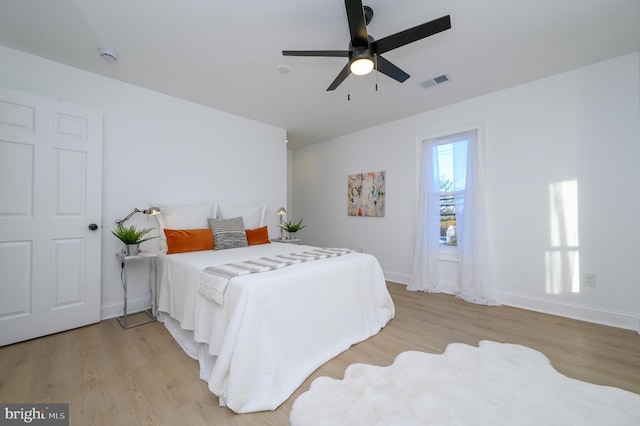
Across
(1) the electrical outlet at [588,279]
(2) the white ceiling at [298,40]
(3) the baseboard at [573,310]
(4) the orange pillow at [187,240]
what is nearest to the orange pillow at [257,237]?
(4) the orange pillow at [187,240]

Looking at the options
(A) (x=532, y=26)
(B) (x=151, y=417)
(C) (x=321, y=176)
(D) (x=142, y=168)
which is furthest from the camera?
(C) (x=321, y=176)

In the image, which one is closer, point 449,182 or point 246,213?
point 449,182

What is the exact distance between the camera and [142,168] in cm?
313

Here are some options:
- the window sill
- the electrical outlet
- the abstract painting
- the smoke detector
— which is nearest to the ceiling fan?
the smoke detector

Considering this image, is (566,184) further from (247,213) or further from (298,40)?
(247,213)

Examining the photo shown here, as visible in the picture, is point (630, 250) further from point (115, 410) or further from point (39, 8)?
point (39, 8)

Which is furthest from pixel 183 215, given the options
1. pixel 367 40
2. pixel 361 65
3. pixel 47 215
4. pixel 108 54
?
pixel 367 40

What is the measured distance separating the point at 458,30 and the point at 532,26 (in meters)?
0.59

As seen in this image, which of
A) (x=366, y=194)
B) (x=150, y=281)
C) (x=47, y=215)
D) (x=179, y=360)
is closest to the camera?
(x=179, y=360)

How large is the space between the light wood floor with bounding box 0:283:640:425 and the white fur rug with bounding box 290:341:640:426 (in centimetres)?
15

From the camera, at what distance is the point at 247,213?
154 inches

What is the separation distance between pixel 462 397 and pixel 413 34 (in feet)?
7.55

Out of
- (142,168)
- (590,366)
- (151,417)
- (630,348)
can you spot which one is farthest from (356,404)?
(142,168)

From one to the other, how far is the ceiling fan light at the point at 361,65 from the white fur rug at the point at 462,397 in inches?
86.5
